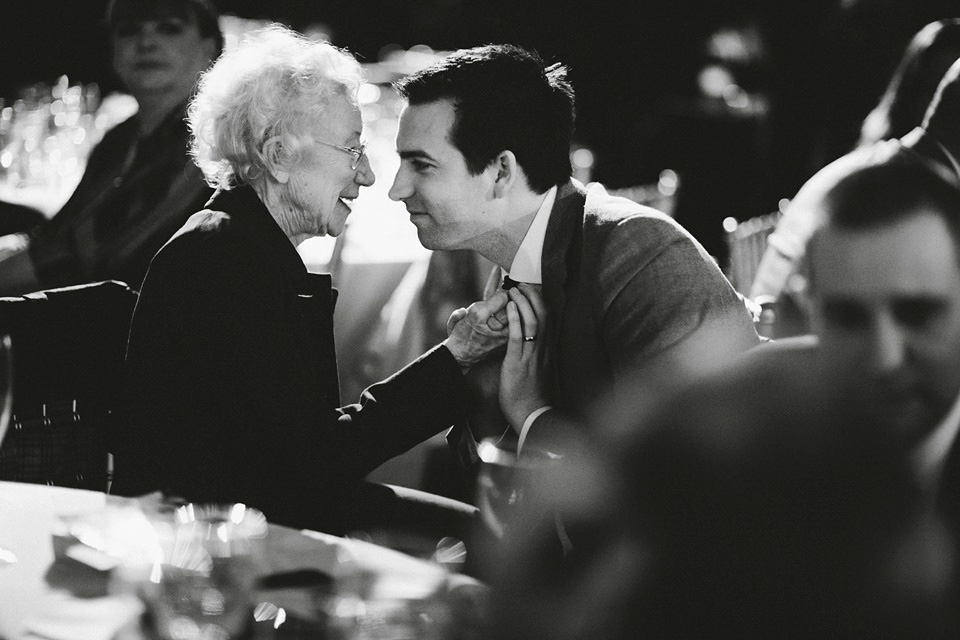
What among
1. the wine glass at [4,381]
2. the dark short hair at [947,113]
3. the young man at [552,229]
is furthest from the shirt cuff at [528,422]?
the dark short hair at [947,113]

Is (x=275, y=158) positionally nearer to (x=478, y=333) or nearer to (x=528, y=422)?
(x=478, y=333)

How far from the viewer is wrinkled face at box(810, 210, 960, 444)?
886 mm

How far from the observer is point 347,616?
Result: 3.26 ft

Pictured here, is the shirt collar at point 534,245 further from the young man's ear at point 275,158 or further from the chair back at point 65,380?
the chair back at point 65,380

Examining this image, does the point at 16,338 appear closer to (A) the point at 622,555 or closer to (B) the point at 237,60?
(B) the point at 237,60

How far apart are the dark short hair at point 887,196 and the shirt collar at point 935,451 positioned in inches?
6.5

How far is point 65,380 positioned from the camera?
2.44m

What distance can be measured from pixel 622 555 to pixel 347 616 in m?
0.28

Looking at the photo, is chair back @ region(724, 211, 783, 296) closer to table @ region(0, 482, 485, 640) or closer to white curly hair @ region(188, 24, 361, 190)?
white curly hair @ region(188, 24, 361, 190)

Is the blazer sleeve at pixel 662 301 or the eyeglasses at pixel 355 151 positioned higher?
the eyeglasses at pixel 355 151

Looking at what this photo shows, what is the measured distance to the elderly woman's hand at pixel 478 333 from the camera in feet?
6.98

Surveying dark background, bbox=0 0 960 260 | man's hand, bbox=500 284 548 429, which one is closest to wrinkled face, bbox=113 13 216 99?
man's hand, bbox=500 284 548 429

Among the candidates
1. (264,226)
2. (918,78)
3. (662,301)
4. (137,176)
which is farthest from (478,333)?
(918,78)

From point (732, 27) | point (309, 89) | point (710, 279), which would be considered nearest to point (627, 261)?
point (710, 279)
